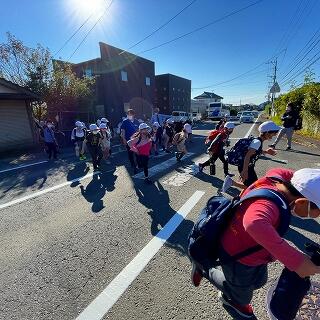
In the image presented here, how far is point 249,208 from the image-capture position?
5.19 ft

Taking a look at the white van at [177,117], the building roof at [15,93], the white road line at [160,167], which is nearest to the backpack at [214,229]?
the white road line at [160,167]

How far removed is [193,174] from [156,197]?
2198 millimetres

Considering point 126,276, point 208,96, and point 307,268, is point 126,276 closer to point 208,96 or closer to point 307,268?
point 307,268

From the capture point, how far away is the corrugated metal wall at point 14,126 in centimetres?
1258

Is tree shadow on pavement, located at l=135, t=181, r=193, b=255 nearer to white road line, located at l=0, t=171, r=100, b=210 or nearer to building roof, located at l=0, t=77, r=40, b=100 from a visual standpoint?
white road line, located at l=0, t=171, r=100, b=210

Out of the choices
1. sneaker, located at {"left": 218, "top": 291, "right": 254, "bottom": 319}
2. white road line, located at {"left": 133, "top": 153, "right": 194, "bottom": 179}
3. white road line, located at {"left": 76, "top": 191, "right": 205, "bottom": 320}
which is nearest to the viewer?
sneaker, located at {"left": 218, "top": 291, "right": 254, "bottom": 319}

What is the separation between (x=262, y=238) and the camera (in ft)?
4.73

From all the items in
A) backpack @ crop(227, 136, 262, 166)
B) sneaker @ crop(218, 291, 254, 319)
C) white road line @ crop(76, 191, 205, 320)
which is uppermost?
backpack @ crop(227, 136, 262, 166)

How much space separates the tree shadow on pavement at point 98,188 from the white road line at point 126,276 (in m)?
1.65

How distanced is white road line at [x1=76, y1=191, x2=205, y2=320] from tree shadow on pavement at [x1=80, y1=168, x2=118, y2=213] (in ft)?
5.41

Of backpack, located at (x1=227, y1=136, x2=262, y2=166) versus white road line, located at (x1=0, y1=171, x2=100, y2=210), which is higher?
backpack, located at (x1=227, y1=136, x2=262, y2=166)

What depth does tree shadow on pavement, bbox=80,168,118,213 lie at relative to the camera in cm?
519

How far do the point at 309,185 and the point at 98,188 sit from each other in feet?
17.7

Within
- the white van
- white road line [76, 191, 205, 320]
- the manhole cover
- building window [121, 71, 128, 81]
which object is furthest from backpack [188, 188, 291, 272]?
building window [121, 71, 128, 81]
